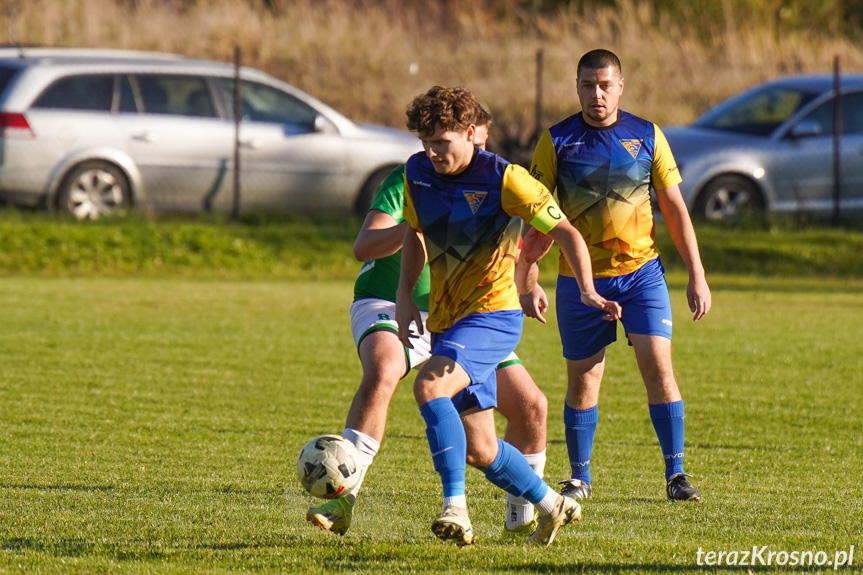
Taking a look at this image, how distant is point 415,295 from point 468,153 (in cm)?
88

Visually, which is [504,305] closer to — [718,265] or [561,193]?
[561,193]

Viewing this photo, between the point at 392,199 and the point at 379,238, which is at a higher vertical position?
the point at 392,199

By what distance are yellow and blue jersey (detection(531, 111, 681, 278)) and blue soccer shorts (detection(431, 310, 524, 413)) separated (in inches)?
39.3

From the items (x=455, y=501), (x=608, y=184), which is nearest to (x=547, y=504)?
(x=455, y=501)

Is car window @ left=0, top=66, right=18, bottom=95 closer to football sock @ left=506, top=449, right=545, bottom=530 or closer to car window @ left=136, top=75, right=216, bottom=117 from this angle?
car window @ left=136, top=75, right=216, bottom=117

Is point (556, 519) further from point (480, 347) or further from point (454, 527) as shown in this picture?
point (480, 347)

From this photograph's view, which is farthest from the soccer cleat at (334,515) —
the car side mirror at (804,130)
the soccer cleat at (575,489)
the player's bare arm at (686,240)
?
the car side mirror at (804,130)

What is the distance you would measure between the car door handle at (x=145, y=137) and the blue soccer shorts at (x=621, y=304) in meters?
9.70

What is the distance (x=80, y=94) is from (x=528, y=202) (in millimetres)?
11039

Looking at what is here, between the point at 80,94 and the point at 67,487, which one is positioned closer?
the point at 67,487

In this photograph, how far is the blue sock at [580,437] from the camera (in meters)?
5.94

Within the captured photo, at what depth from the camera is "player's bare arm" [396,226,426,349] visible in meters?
4.90

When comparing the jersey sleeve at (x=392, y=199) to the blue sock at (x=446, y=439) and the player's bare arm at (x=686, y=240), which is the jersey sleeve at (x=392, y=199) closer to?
the blue sock at (x=446, y=439)

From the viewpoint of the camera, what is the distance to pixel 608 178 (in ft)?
18.5
